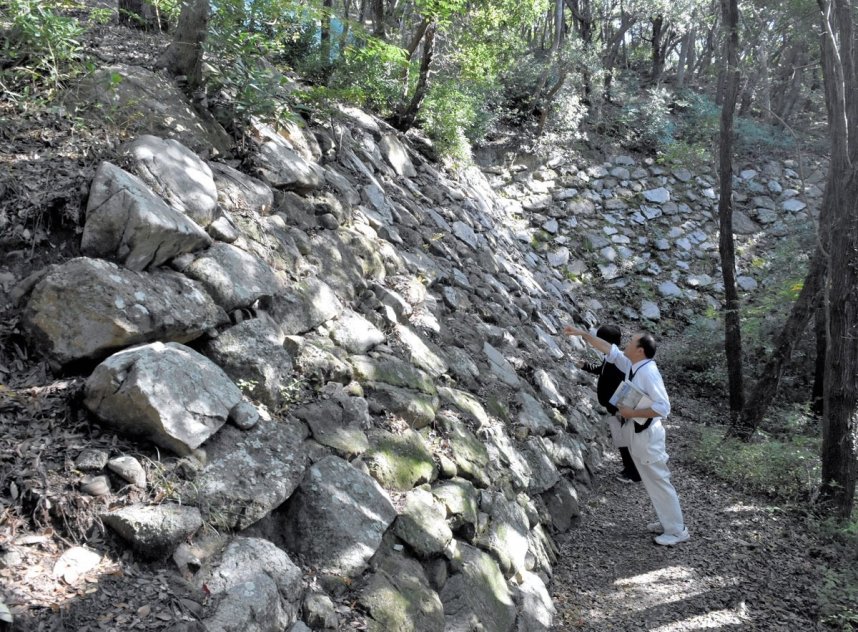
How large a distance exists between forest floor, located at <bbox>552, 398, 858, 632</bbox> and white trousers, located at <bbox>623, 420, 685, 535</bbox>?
251mm

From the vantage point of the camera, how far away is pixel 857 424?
6.66m

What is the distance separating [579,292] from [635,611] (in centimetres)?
902

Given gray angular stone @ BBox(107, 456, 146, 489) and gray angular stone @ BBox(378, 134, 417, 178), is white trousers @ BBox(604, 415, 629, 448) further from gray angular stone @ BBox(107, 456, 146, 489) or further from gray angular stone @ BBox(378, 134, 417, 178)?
gray angular stone @ BBox(378, 134, 417, 178)

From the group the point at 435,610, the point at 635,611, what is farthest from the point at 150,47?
the point at 635,611

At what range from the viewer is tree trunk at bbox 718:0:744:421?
32.2ft

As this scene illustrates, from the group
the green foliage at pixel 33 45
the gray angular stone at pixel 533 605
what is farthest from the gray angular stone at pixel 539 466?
the green foliage at pixel 33 45

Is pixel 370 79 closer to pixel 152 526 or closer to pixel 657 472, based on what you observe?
pixel 657 472

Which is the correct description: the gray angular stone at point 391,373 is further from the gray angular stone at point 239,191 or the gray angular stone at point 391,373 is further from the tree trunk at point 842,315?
the tree trunk at point 842,315

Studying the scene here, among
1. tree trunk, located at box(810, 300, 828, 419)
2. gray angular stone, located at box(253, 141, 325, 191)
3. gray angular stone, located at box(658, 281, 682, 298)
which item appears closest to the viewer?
gray angular stone, located at box(253, 141, 325, 191)

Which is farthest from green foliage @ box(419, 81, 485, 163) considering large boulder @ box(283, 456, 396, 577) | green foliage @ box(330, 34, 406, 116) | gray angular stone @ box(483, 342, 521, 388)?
large boulder @ box(283, 456, 396, 577)

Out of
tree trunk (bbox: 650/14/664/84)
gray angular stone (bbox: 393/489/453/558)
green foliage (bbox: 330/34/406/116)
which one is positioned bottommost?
gray angular stone (bbox: 393/489/453/558)

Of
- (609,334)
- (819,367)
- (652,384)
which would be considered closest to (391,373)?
(652,384)

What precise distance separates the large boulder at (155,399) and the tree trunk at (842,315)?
6173 mm

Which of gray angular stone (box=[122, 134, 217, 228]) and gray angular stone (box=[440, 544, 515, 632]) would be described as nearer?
gray angular stone (box=[440, 544, 515, 632])
